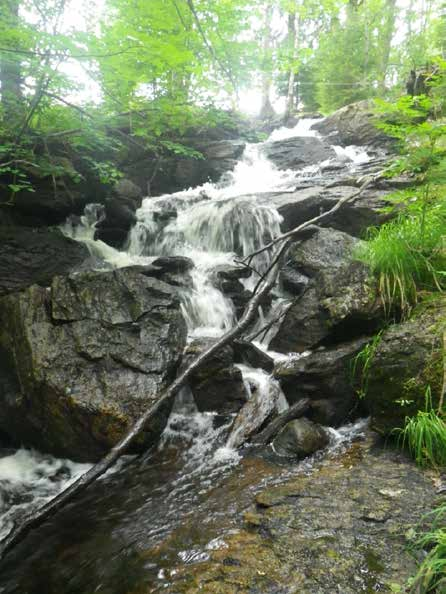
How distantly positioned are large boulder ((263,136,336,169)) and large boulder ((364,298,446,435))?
1119 centimetres

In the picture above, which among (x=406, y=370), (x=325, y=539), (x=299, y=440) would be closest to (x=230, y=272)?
(x=299, y=440)

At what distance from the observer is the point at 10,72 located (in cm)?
525

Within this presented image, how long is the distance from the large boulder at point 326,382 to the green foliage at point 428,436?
3.42 ft

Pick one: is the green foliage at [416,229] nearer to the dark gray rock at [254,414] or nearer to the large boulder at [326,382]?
the large boulder at [326,382]

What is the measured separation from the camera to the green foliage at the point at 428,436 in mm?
2691

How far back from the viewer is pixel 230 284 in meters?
6.74

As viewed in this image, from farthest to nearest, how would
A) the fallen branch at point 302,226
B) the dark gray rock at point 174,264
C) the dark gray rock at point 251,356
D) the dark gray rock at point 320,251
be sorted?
the dark gray rock at point 174,264 < the dark gray rock at point 320,251 < the fallen branch at point 302,226 < the dark gray rock at point 251,356

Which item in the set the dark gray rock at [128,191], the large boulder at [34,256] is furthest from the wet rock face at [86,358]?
the dark gray rock at [128,191]

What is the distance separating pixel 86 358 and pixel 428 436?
3713 mm

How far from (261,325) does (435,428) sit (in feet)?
11.9

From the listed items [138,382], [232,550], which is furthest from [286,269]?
[232,550]

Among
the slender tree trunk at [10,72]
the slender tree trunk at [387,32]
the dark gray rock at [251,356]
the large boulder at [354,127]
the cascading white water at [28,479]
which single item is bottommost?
the cascading white water at [28,479]

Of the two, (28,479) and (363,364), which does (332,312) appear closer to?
(363,364)

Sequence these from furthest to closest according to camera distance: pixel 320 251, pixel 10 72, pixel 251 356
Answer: pixel 320 251 → pixel 10 72 → pixel 251 356
